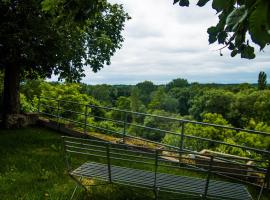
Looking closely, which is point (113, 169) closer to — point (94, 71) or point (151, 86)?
point (94, 71)

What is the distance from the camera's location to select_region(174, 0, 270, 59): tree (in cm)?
110

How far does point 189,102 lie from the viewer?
68938 millimetres

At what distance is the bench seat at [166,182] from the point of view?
15.2 ft

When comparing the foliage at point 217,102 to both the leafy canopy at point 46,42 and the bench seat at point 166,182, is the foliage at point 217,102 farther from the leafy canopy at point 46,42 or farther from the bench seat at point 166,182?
the bench seat at point 166,182

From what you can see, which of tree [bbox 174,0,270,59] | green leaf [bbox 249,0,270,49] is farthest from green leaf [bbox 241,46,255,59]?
green leaf [bbox 249,0,270,49]

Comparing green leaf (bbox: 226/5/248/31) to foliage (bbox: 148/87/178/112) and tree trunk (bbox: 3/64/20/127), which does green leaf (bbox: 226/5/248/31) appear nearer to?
tree trunk (bbox: 3/64/20/127)

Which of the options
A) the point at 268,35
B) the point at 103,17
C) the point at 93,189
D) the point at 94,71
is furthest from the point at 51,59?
the point at 268,35

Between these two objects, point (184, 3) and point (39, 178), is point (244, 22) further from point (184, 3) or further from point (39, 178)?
point (39, 178)

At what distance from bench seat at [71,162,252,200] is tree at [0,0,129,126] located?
4.36 meters

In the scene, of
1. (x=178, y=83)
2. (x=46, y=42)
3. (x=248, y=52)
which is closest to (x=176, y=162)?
(x=248, y=52)

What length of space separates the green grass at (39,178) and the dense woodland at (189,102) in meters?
5.86

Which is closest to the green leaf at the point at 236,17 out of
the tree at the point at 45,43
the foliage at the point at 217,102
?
the tree at the point at 45,43

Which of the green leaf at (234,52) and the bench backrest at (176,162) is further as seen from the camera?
the bench backrest at (176,162)

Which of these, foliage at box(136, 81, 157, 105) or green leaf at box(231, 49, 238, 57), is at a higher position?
green leaf at box(231, 49, 238, 57)
